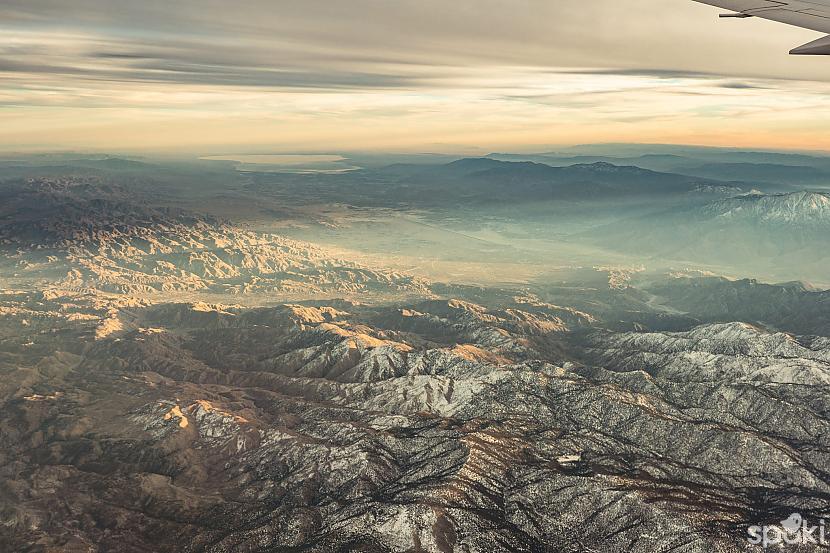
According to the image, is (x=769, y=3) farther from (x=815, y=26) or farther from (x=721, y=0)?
(x=815, y=26)

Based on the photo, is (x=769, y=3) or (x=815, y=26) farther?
(x=769, y=3)

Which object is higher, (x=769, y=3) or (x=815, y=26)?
(x=769, y=3)

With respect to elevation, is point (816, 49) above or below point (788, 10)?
below

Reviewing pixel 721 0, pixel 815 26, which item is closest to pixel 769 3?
pixel 721 0

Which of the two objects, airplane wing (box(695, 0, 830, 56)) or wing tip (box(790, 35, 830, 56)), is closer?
wing tip (box(790, 35, 830, 56))

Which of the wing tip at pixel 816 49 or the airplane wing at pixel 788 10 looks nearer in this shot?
the wing tip at pixel 816 49

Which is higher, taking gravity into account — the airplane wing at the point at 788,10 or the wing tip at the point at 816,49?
the airplane wing at the point at 788,10

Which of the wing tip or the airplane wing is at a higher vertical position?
the airplane wing

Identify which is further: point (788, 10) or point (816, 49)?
point (788, 10)
